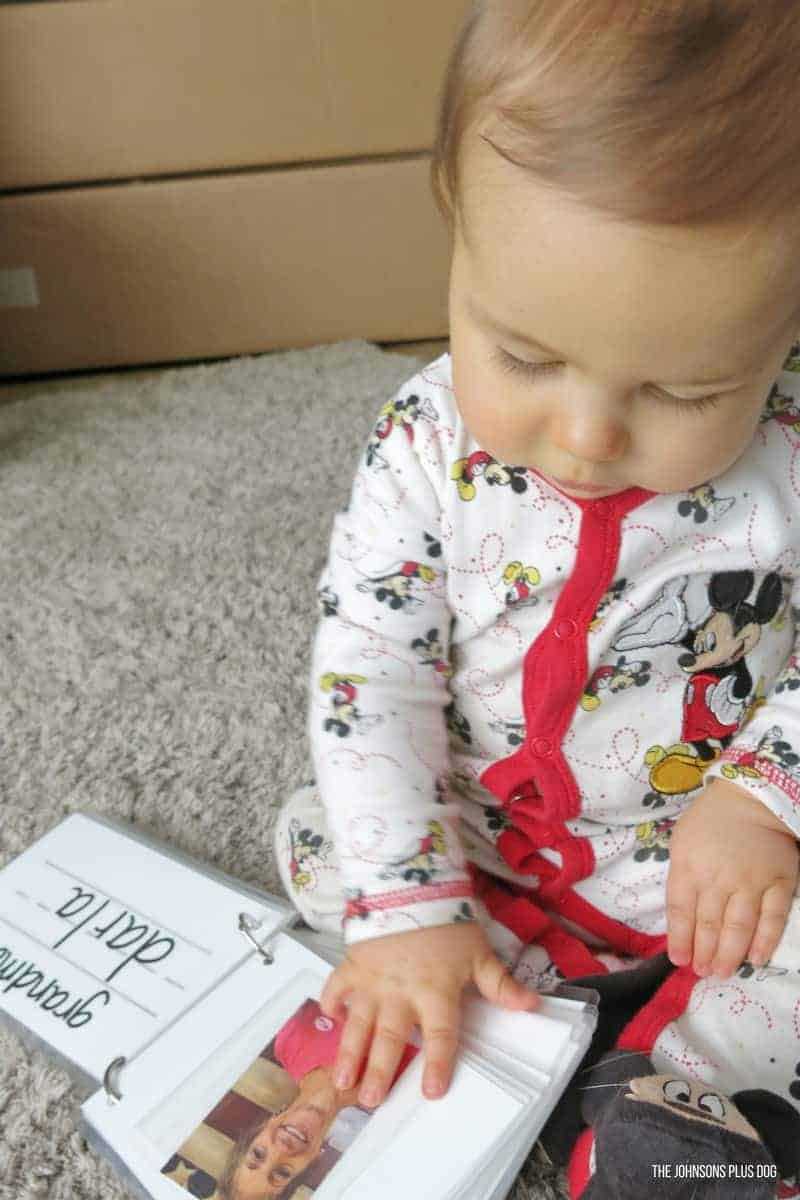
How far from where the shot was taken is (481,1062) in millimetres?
530

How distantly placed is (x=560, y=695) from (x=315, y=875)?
194 mm

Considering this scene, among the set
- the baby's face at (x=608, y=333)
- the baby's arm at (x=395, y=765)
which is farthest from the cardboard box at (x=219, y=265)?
the baby's face at (x=608, y=333)

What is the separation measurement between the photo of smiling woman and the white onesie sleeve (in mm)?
69

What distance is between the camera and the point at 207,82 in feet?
4.40

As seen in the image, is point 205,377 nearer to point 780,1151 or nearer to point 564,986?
point 564,986

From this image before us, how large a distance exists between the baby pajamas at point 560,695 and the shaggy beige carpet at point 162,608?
14 centimetres

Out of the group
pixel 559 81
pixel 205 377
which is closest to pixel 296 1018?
pixel 559 81

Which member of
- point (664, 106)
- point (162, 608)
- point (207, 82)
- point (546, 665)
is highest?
point (664, 106)

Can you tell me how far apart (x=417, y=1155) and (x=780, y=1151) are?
171mm

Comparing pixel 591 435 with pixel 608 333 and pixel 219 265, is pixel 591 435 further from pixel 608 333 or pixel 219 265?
pixel 219 265

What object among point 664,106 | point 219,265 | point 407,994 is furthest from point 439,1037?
point 219,265

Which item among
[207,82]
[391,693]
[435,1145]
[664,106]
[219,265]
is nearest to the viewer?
[664,106]

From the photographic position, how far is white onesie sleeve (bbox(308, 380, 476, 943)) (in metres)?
0.57

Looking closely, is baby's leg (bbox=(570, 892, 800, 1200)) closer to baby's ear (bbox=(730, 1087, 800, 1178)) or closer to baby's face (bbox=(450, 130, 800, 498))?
baby's ear (bbox=(730, 1087, 800, 1178))
